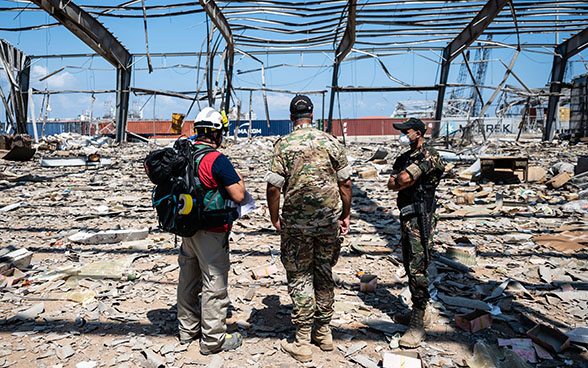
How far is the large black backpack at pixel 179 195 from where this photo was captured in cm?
288

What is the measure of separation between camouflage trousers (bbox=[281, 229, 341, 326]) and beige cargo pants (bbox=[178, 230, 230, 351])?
0.50 metres

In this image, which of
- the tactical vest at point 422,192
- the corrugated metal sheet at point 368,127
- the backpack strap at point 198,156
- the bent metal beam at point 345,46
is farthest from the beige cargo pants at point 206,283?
the corrugated metal sheet at point 368,127

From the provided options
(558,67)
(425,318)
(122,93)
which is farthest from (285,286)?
(558,67)

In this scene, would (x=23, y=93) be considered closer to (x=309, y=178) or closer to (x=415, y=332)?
(x=309, y=178)

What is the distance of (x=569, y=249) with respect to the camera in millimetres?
5219

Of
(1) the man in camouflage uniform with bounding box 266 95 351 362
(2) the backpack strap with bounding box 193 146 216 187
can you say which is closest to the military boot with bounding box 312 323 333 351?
(1) the man in camouflage uniform with bounding box 266 95 351 362

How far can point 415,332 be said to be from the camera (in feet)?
10.7

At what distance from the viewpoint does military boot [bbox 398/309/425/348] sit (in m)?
3.19

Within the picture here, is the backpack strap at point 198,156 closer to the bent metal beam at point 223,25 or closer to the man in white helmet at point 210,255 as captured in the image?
the man in white helmet at point 210,255

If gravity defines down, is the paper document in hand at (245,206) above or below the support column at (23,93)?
below

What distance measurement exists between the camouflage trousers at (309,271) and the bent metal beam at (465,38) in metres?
9.86

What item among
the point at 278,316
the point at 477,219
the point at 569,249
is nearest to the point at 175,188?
the point at 278,316

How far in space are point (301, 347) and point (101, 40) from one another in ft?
51.5

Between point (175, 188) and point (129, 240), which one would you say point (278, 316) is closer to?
point (175, 188)
